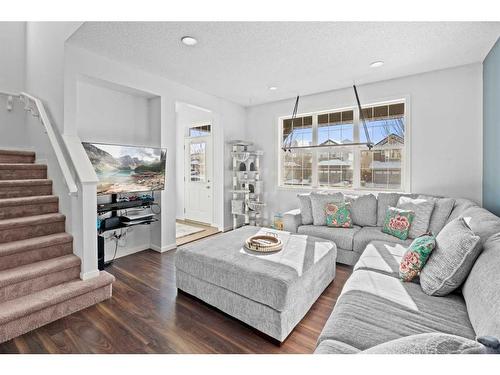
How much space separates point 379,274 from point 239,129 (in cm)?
389

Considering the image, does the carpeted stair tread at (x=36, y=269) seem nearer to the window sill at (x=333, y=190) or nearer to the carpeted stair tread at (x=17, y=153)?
the carpeted stair tread at (x=17, y=153)

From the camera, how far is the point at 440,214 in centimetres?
284

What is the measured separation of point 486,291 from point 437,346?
0.81 meters

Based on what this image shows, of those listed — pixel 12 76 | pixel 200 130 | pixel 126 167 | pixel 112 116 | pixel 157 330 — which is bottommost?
pixel 157 330

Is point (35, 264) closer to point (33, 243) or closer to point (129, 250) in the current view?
point (33, 243)

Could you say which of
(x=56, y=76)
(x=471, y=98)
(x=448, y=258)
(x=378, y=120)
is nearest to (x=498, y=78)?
(x=471, y=98)

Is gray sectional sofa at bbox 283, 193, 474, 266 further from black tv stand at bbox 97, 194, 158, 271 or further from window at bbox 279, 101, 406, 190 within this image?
black tv stand at bbox 97, 194, 158, 271

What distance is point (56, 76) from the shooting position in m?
2.79

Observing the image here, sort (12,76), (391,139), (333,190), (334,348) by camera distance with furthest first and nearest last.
Answer: (333,190)
(391,139)
(12,76)
(334,348)

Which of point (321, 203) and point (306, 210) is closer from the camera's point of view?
point (321, 203)

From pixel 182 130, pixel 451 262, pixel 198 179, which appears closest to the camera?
pixel 451 262

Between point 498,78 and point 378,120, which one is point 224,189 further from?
point 498,78

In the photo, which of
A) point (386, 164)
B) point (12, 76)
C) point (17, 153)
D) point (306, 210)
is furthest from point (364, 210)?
point (12, 76)

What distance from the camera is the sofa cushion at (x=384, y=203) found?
3.30 meters
